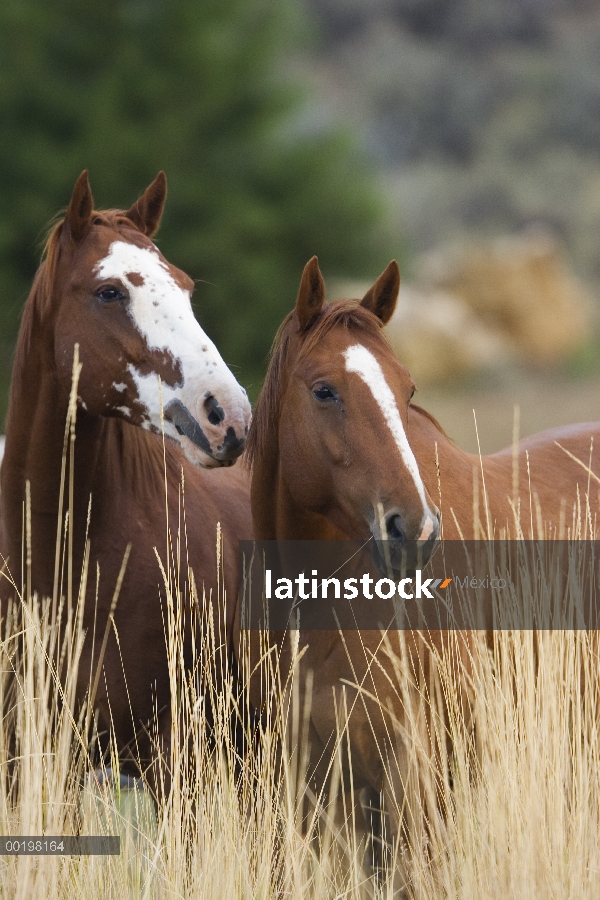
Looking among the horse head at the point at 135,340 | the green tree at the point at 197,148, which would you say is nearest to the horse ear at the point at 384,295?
the horse head at the point at 135,340

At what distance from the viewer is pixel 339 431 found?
Result: 277 centimetres

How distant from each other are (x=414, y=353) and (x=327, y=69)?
80.3 ft

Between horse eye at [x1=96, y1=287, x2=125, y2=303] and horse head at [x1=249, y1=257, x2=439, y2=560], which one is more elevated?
horse eye at [x1=96, y1=287, x2=125, y2=303]

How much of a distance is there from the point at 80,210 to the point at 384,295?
95 centimetres

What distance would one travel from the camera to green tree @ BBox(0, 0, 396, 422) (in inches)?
387

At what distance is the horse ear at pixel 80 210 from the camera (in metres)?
3.18

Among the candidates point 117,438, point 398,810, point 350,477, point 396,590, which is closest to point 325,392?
point 350,477

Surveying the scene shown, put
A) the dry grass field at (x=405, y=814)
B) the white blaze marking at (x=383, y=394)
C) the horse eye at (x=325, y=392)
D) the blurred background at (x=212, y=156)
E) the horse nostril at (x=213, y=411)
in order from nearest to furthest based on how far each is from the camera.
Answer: the dry grass field at (x=405, y=814), the white blaze marking at (x=383, y=394), the horse eye at (x=325, y=392), the horse nostril at (x=213, y=411), the blurred background at (x=212, y=156)

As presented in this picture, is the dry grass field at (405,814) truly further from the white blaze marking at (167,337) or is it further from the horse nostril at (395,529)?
the white blaze marking at (167,337)

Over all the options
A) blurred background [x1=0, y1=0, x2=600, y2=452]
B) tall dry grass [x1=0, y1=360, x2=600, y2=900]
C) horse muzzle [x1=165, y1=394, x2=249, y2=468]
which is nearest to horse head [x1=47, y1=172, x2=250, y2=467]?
horse muzzle [x1=165, y1=394, x2=249, y2=468]

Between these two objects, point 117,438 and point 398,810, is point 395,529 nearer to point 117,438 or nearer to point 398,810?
point 398,810

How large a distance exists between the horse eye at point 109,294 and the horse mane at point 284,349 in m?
0.47

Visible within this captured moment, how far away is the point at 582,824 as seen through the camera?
254 centimetres

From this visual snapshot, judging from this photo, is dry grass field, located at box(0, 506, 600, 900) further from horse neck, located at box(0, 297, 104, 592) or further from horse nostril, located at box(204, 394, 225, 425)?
horse nostril, located at box(204, 394, 225, 425)
